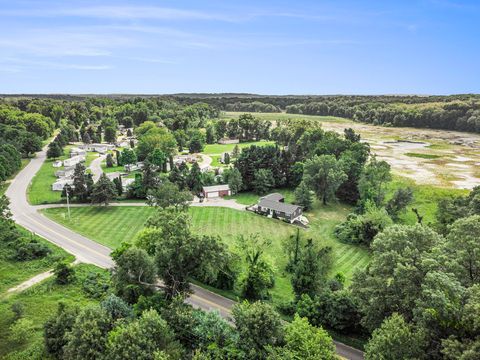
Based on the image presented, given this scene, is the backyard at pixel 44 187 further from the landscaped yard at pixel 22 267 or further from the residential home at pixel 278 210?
the residential home at pixel 278 210

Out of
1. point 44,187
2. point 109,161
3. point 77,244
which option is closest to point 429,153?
point 109,161

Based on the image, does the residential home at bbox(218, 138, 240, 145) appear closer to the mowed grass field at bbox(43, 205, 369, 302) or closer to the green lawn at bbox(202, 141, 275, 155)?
the green lawn at bbox(202, 141, 275, 155)

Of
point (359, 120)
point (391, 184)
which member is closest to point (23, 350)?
point (391, 184)

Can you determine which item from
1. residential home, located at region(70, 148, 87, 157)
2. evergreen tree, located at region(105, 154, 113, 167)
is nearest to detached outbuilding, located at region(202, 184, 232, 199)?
evergreen tree, located at region(105, 154, 113, 167)

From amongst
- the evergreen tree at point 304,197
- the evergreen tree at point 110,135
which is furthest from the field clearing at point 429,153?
the evergreen tree at point 110,135

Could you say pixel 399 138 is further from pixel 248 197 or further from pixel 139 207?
pixel 139 207

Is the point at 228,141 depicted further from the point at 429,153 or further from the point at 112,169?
the point at 429,153

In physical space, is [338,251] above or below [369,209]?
below
